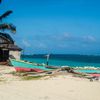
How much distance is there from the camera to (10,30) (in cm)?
3444

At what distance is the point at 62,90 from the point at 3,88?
314 cm

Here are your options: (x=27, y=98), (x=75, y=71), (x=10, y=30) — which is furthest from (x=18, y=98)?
(x=10, y=30)

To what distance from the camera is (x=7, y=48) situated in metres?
41.2

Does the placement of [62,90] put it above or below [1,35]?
below

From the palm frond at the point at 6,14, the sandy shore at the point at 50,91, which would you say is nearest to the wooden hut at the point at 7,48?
the palm frond at the point at 6,14

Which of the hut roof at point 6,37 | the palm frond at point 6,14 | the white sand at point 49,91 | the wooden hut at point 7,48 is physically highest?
the palm frond at point 6,14

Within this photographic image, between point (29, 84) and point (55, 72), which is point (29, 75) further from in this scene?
point (29, 84)

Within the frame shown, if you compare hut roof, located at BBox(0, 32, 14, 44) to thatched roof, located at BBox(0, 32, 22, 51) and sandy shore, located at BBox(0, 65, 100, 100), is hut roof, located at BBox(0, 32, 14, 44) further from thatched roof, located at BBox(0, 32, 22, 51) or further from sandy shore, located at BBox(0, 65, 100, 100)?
sandy shore, located at BBox(0, 65, 100, 100)

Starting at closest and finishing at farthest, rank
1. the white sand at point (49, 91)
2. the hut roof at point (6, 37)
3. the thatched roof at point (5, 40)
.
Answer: the white sand at point (49, 91) < the hut roof at point (6, 37) < the thatched roof at point (5, 40)

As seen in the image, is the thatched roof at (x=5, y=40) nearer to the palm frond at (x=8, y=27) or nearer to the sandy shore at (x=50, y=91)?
the palm frond at (x=8, y=27)

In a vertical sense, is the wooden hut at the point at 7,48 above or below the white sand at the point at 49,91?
above

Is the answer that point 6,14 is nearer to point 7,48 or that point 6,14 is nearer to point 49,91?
point 7,48

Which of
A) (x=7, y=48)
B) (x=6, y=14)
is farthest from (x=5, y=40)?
(x=7, y=48)

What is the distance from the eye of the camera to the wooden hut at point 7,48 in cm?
3622
